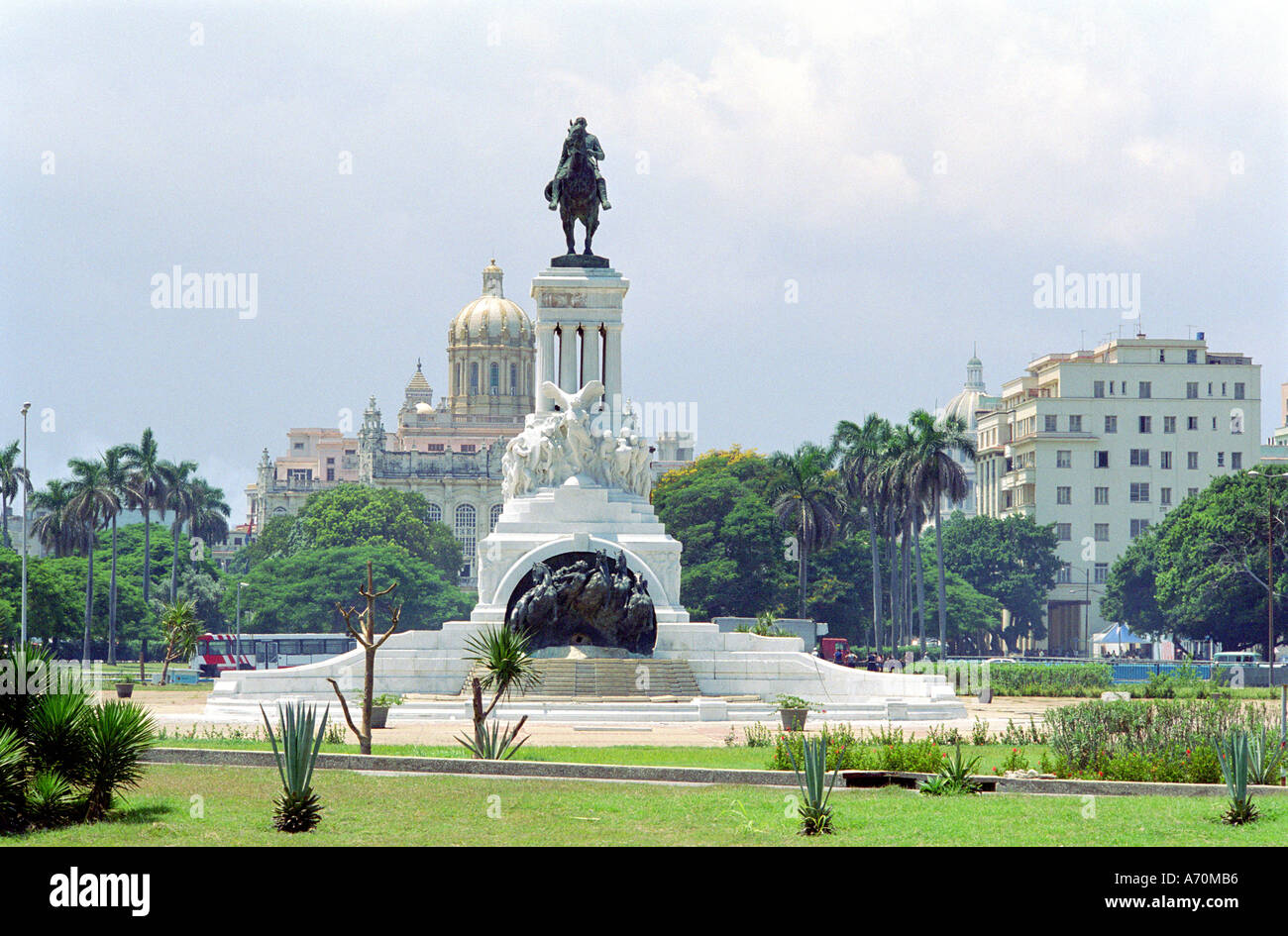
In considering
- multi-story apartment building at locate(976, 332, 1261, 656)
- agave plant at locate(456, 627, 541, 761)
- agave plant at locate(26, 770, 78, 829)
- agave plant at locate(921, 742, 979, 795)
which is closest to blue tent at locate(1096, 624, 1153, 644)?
multi-story apartment building at locate(976, 332, 1261, 656)

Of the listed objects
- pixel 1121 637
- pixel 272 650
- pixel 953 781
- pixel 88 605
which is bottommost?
pixel 953 781

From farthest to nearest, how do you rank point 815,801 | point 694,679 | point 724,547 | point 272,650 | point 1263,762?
1. point 724,547
2. point 272,650
3. point 694,679
4. point 1263,762
5. point 815,801

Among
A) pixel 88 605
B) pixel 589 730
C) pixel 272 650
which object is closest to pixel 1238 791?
pixel 589 730

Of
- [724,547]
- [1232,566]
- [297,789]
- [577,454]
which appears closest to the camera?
[297,789]

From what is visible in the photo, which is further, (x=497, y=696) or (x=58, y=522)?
(x=58, y=522)

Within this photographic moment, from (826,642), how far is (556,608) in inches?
1668

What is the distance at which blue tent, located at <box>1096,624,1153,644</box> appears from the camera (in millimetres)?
111500

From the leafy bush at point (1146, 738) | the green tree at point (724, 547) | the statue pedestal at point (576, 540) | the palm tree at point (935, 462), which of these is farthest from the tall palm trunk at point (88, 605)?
the leafy bush at point (1146, 738)

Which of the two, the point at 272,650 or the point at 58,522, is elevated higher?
the point at 58,522

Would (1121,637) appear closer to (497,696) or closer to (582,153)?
(582,153)

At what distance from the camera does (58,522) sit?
365ft

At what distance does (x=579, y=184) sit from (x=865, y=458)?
4011 centimetres
